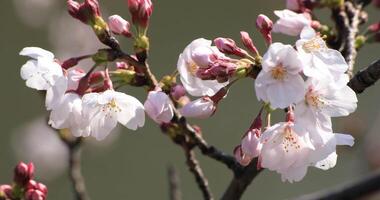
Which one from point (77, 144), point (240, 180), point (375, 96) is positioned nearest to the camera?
point (240, 180)

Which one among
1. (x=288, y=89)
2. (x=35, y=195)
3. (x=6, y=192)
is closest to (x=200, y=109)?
(x=288, y=89)

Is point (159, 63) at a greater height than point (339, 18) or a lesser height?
lesser

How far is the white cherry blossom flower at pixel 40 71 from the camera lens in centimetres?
128

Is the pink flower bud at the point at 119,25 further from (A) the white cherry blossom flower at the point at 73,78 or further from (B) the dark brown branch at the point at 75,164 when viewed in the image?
(B) the dark brown branch at the point at 75,164

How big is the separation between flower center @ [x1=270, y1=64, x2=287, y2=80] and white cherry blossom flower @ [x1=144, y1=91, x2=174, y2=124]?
19 cm

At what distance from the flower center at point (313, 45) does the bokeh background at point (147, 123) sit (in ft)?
8.66

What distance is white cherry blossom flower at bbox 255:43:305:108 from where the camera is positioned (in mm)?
1133

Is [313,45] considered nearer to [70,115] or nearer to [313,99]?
[313,99]

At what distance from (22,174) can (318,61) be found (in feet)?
2.16

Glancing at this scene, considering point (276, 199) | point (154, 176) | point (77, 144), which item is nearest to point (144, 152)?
point (154, 176)

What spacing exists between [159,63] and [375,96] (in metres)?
1.17

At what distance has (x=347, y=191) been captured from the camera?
3.54 feet

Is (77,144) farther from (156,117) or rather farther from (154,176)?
(154,176)

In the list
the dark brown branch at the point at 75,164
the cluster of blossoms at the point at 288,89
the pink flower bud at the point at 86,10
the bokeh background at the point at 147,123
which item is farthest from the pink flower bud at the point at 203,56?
the bokeh background at the point at 147,123
